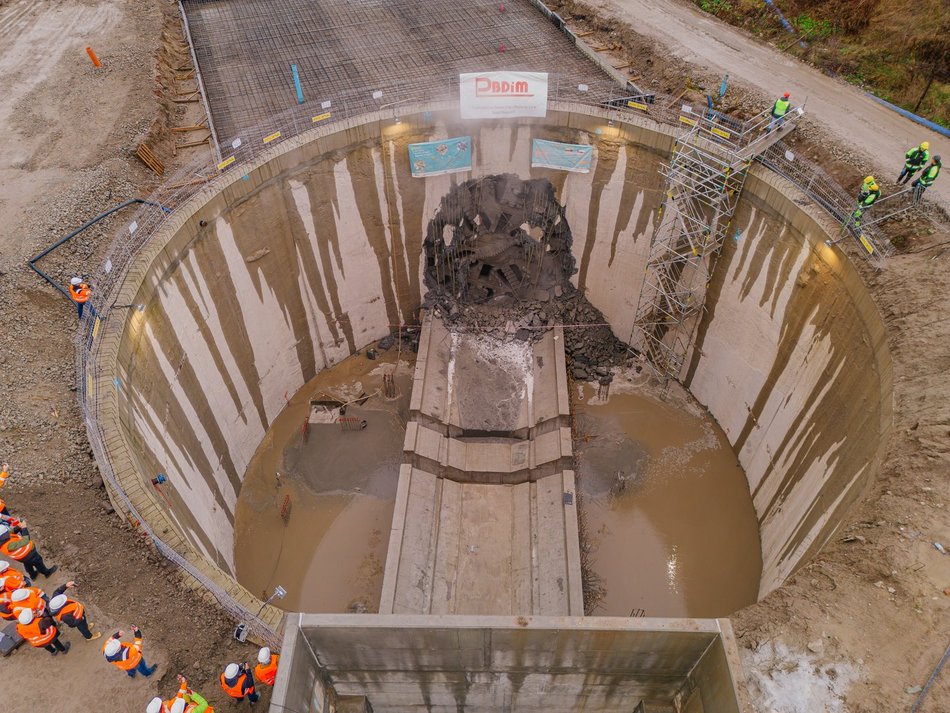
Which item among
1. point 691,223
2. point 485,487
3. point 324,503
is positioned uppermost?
point 691,223

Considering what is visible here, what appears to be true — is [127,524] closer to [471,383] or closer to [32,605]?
[32,605]

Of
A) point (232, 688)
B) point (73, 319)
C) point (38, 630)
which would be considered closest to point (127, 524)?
point (38, 630)

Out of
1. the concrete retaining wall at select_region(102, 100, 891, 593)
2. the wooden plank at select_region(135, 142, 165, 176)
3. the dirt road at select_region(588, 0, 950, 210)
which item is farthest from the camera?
the wooden plank at select_region(135, 142, 165, 176)

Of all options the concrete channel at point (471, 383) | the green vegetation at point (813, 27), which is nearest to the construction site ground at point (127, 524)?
the concrete channel at point (471, 383)

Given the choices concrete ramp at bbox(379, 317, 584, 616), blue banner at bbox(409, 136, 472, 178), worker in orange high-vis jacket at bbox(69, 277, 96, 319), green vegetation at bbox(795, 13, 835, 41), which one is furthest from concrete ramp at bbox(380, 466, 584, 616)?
green vegetation at bbox(795, 13, 835, 41)

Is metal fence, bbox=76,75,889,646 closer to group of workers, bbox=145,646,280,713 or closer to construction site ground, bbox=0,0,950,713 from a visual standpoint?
construction site ground, bbox=0,0,950,713

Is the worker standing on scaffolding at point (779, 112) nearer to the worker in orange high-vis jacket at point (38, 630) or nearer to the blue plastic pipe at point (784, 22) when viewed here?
the blue plastic pipe at point (784, 22)
